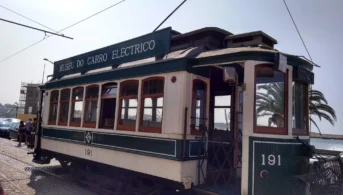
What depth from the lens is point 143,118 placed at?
546 cm

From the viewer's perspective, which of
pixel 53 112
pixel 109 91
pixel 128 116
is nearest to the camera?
pixel 128 116

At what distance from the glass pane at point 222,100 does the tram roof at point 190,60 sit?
1.28 m

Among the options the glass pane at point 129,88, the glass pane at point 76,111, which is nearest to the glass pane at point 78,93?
the glass pane at point 76,111

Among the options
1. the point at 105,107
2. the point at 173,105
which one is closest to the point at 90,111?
the point at 105,107

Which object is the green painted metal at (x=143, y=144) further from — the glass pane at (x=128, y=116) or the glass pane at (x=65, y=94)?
the glass pane at (x=65, y=94)

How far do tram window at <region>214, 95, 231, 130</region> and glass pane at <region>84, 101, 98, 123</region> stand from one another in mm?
2911

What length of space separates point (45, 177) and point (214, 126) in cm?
523

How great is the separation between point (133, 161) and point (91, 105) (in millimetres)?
2205

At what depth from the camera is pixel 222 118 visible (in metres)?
6.21

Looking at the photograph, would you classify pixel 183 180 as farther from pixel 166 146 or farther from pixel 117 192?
pixel 117 192

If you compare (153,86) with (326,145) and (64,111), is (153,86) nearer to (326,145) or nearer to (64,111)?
(64,111)

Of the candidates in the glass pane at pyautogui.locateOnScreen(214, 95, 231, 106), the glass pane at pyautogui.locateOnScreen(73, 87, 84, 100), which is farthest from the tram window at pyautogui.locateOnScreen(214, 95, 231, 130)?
the glass pane at pyautogui.locateOnScreen(73, 87, 84, 100)

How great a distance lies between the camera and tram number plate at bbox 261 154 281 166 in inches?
166

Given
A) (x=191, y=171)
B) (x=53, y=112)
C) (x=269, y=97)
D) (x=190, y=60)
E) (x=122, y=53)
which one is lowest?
(x=191, y=171)
